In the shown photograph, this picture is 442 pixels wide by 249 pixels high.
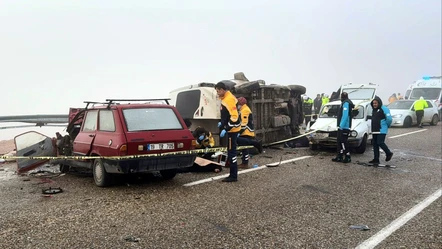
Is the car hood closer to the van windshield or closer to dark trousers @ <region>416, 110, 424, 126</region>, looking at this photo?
dark trousers @ <region>416, 110, 424, 126</region>

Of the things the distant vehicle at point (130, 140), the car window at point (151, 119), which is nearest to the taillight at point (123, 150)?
the distant vehicle at point (130, 140)

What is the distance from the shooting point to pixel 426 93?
21703 millimetres

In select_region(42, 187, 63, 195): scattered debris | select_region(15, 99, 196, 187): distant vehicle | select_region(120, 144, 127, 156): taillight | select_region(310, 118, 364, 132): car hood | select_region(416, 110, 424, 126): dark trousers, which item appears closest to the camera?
select_region(120, 144, 127, 156): taillight

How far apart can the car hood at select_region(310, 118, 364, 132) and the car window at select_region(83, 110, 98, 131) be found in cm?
663

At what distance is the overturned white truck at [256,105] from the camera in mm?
10000

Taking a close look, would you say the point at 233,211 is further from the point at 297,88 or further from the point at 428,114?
the point at 428,114

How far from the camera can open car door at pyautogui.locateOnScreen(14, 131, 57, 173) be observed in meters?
7.55

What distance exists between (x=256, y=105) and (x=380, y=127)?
344 cm

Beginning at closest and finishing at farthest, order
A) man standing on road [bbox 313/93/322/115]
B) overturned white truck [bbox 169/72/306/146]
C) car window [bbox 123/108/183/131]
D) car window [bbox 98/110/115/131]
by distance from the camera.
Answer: car window [bbox 123/108/183/131]
car window [bbox 98/110/115/131]
overturned white truck [bbox 169/72/306/146]
man standing on road [bbox 313/93/322/115]

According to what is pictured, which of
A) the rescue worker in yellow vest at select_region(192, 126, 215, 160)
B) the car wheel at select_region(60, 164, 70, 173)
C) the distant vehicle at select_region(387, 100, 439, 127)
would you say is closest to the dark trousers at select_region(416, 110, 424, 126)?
the distant vehicle at select_region(387, 100, 439, 127)

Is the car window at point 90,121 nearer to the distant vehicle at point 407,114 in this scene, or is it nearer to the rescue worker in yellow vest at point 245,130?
the rescue worker in yellow vest at point 245,130

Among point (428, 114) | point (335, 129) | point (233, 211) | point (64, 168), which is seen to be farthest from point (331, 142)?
point (428, 114)

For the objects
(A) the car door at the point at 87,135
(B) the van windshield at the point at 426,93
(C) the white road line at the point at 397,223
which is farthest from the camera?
(B) the van windshield at the point at 426,93

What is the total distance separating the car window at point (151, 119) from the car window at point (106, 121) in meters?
0.26
